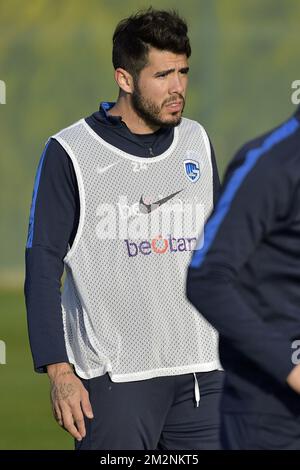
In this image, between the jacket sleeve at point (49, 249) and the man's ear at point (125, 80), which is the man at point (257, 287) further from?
the man's ear at point (125, 80)

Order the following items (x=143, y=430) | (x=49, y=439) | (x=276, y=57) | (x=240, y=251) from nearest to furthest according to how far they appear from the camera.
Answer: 1. (x=240, y=251)
2. (x=143, y=430)
3. (x=49, y=439)
4. (x=276, y=57)

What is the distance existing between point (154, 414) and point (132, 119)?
1.20m

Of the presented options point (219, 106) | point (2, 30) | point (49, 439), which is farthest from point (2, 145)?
point (49, 439)

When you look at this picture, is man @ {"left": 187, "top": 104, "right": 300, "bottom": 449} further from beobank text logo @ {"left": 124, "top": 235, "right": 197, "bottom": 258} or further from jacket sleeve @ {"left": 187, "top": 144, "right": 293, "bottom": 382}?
beobank text logo @ {"left": 124, "top": 235, "right": 197, "bottom": 258}

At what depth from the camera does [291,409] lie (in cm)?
342

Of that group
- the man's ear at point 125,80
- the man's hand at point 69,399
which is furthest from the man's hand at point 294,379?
the man's ear at point 125,80

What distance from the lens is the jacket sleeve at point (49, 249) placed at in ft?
16.6

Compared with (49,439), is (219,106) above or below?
above

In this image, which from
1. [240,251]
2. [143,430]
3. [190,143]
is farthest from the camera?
[190,143]

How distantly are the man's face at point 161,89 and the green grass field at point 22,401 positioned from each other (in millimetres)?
3333

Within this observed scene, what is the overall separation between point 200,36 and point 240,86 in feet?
2.47

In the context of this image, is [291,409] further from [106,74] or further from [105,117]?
[106,74]

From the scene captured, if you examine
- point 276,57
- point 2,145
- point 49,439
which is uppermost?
point 276,57

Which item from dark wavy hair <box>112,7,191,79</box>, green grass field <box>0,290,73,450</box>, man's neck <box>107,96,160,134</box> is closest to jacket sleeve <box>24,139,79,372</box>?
man's neck <box>107,96,160,134</box>
